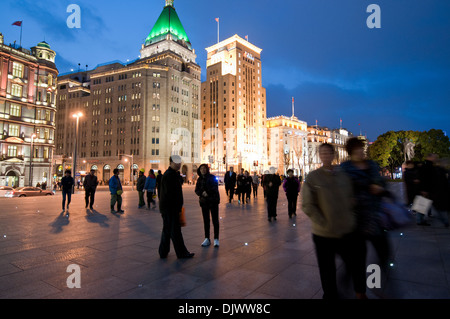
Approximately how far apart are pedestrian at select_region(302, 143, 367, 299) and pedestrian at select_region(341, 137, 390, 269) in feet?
0.49

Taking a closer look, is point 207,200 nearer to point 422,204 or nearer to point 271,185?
point 271,185

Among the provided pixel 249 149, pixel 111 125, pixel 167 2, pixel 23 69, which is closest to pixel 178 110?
pixel 111 125

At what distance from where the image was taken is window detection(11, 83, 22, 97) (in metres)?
45.4

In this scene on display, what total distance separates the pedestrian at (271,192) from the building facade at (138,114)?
63.6m

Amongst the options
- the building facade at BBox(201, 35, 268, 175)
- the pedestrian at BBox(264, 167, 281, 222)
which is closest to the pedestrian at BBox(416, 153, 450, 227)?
the pedestrian at BBox(264, 167, 281, 222)

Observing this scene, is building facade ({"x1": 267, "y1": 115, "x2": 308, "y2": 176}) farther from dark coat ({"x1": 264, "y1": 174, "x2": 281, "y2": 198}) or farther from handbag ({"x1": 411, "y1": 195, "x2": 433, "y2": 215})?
handbag ({"x1": 411, "y1": 195, "x2": 433, "y2": 215})

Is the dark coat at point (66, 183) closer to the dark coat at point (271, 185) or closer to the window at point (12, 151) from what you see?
the dark coat at point (271, 185)

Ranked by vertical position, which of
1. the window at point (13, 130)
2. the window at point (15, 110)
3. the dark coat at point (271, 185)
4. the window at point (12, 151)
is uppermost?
the window at point (15, 110)

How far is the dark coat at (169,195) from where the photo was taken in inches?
212

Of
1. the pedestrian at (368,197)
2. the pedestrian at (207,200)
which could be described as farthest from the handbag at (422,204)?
the pedestrian at (207,200)

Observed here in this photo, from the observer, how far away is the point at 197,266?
477 centimetres
